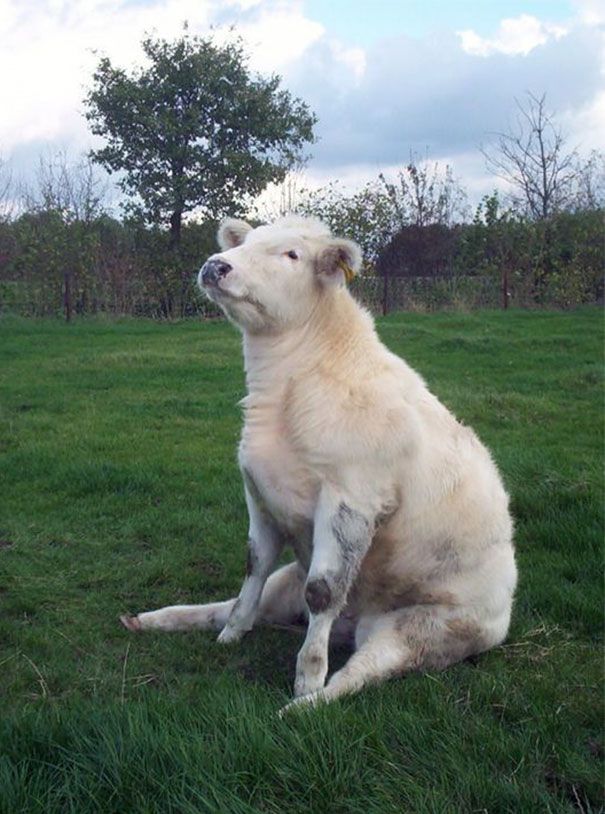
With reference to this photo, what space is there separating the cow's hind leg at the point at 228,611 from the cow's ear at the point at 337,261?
1466mm

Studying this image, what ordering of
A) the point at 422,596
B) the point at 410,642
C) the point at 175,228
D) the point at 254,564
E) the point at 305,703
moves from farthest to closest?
the point at 175,228 < the point at 254,564 < the point at 422,596 < the point at 410,642 < the point at 305,703

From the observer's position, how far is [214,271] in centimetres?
407

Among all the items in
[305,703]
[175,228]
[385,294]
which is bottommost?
[305,703]

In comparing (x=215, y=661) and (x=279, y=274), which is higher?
(x=279, y=274)

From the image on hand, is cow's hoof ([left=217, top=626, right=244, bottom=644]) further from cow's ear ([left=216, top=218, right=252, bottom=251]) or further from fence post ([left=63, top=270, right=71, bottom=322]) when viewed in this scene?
fence post ([left=63, top=270, right=71, bottom=322])

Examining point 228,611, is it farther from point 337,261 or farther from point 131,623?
point 337,261

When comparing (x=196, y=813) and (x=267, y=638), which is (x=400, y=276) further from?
(x=196, y=813)

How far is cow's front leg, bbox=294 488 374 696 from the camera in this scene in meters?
3.98

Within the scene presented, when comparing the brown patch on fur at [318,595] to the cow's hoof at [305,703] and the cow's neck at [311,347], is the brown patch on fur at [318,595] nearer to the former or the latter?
the cow's hoof at [305,703]

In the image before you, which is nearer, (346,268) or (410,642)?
(410,642)

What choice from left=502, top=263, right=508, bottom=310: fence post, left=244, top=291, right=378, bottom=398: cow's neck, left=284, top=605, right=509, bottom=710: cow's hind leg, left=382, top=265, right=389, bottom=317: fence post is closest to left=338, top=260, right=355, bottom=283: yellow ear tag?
left=244, top=291, right=378, bottom=398: cow's neck

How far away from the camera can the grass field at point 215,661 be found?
2.96m

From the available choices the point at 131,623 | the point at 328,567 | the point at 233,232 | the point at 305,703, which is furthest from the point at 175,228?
the point at 305,703

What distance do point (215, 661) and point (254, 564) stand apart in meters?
0.48
